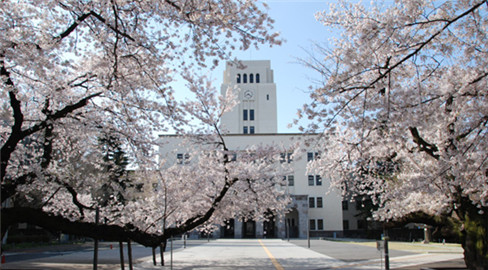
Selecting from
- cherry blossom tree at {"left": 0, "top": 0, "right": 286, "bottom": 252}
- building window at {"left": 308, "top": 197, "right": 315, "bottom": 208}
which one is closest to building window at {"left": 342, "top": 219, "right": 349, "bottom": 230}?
building window at {"left": 308, "top": 197, "right": 315, "bottom": 208}

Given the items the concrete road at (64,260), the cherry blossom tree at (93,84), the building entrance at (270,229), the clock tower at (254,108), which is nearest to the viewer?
the cherry blossom tree at (93,84)

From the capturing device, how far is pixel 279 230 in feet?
168

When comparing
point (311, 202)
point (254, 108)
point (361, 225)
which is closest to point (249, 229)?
point (311, 202)

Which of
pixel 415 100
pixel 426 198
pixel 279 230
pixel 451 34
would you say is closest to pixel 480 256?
pixel 426 198

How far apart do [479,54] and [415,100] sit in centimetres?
139

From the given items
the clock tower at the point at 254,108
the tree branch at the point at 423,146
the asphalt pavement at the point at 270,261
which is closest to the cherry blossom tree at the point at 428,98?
the tree branch at the point at 423,146

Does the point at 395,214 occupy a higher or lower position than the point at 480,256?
higher

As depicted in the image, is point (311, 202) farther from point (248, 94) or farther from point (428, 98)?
point (428, 98)

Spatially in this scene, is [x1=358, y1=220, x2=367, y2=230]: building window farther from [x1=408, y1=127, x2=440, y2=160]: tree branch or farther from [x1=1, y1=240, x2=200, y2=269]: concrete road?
[x1=408, y1=127, x2=440, y2=160]: tree branch

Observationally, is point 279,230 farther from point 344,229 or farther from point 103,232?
point 103,232

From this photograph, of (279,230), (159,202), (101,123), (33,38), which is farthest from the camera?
(279,230)

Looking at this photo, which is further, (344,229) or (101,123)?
(344,229)

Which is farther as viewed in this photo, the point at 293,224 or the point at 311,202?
the point at 293,224

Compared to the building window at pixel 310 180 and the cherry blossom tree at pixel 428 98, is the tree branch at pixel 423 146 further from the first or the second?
the building window at pixel 310 180
